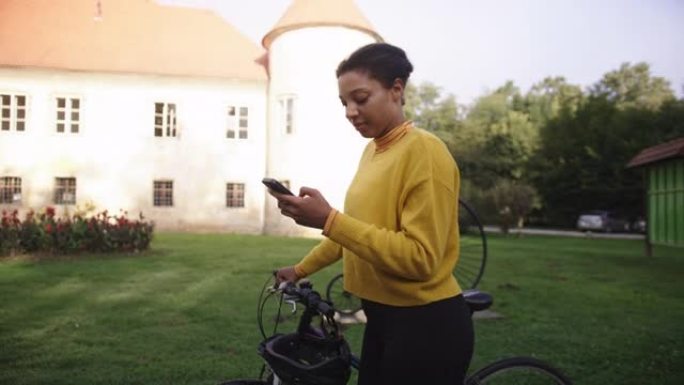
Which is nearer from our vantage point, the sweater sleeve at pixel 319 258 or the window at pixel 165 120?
the sweater sleeve at pixel 319 258

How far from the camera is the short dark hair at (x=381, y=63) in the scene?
6.38ft

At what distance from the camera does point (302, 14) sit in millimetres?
24203

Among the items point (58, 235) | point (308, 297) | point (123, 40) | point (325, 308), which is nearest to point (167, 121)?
point (123, 40)

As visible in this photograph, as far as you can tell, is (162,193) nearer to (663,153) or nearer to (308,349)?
(663,153)

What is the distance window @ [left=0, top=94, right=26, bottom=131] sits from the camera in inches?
961

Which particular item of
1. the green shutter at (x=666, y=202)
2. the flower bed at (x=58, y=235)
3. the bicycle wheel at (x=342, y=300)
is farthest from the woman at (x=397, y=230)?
the green shutter at (x=666, y=202)

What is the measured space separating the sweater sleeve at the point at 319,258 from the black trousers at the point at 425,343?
546 mm

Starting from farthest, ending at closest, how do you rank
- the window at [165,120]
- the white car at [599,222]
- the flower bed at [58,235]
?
the white car at [599,222], the window at [165,120], the flower bed at [58,235]

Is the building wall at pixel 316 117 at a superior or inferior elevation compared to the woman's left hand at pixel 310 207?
superior

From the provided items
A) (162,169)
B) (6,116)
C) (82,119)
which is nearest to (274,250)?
(162,169)

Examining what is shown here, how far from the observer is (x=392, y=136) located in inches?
78.9

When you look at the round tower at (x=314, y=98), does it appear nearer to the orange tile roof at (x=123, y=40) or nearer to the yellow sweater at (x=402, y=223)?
the orange tile roof at (x=123, y=40)

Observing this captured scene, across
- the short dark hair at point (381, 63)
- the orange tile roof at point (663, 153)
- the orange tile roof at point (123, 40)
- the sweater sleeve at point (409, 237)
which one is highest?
the orange tile roof at point (123, 40)

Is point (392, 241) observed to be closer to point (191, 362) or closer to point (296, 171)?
point (191, 362)
